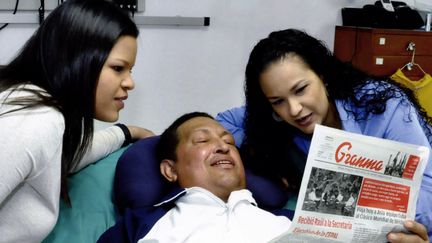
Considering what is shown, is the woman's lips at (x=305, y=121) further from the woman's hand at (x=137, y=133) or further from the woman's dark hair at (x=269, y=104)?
the woman's hand at (x=137, y=133)

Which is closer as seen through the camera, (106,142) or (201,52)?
(106,142)

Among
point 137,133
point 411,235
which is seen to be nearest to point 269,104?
point 137,133

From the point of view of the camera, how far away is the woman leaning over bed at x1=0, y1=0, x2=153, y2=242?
1160 millimetres

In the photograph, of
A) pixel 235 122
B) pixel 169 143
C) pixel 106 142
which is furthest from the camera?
pixel 235 122

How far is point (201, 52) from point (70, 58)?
6.24ft

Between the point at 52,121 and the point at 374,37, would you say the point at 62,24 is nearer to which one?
the point at 52,121

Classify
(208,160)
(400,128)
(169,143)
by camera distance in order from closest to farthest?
(400,128) < (208,160) < (169,143)

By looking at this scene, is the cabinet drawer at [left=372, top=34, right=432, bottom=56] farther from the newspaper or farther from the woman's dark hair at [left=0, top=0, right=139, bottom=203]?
the woman's dark hair at [left=0, top=0, right=139, bottom=203]

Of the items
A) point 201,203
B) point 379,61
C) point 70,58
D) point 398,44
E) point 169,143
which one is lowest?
point 201,203

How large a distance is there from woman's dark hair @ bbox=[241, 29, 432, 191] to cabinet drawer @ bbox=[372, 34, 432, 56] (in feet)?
4.68

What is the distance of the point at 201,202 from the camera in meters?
1.50

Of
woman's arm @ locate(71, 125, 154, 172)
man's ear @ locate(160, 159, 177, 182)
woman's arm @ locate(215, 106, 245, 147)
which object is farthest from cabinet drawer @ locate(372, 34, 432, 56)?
Result: man's ear @ locate(160, 159, 177, 182)

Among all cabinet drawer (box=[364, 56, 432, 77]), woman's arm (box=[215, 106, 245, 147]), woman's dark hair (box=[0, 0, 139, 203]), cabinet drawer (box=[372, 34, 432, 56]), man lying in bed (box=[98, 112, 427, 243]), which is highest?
woman's dark hair (box=[0, 0, 139, 203])

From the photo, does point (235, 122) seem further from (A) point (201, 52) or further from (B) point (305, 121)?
(A) point (201, 52)
